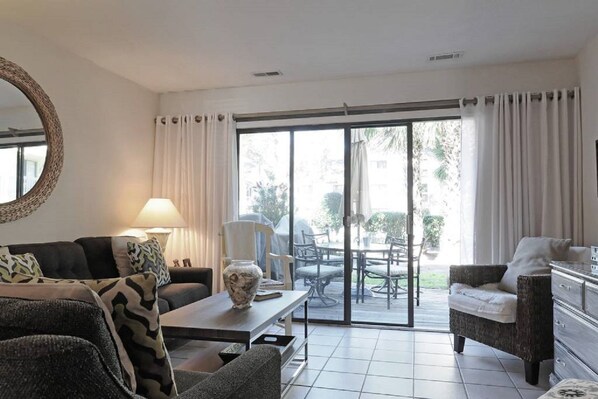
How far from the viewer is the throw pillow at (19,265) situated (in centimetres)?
246

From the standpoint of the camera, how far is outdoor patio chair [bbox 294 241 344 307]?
4.43 m

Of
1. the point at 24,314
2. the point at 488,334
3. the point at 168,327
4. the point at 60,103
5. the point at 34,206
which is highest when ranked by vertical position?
the point at 60,103

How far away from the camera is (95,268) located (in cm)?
351

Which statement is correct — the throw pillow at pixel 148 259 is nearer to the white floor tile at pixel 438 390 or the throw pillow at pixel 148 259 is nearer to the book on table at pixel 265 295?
the book on table at pixel 265 295

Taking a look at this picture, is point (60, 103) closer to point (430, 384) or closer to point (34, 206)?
point (34, 206)

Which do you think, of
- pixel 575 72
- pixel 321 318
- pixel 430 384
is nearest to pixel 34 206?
pixel 321 318

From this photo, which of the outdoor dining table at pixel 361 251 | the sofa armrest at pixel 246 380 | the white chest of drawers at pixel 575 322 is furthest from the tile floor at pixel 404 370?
the sofa armrest at pixel 246 380

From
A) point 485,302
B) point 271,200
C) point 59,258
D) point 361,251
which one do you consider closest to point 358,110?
point 271,200

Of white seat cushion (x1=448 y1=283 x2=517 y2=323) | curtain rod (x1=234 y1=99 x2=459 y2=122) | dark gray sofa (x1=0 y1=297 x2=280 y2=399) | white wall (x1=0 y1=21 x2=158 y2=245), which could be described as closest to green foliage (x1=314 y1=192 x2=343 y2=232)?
curtain rod (x1=234 y1=99 x2=459 y2=122)

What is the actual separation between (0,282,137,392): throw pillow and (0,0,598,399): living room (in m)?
1.19

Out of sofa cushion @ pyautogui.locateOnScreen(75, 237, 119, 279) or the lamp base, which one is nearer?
sofa cushion @ pyautogui.locateOnScreen(75, 237, 119, 279)

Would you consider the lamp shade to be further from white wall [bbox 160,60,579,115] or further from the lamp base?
white wall [bbox 160,60,579,115]

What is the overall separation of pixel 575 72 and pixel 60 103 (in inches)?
178

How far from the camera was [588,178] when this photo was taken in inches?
137
